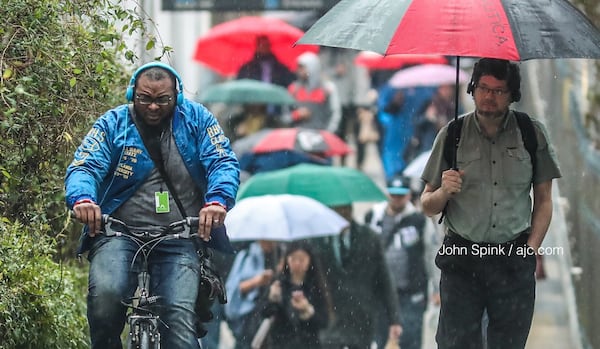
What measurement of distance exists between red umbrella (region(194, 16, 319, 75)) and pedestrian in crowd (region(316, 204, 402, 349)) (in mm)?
9193

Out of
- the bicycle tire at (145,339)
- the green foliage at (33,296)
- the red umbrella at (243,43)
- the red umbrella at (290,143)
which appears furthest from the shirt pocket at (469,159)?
the red umbrella at (243,43)

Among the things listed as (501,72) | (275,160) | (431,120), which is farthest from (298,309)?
(431,120)

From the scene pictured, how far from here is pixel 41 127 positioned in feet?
26.7

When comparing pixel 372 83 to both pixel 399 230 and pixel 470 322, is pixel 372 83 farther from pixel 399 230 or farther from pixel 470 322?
pixel 470 322

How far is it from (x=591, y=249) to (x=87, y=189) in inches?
276

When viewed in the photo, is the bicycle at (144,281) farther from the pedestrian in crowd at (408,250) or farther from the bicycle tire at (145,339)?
the pedestrian in crowd at (408,250)

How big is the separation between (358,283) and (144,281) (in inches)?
195

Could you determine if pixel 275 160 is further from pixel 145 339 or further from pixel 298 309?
pixel 145 339

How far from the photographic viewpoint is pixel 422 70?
21.9 m

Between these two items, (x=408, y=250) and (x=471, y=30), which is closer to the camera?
(x=471, y=30)

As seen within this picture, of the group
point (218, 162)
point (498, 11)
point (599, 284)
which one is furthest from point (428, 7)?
point (599, 284)

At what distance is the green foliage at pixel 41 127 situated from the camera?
25.7 ft

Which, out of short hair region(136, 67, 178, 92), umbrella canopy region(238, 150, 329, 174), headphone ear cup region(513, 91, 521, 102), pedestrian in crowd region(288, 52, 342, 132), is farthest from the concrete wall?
short hair region(136, 67, 178, 92)

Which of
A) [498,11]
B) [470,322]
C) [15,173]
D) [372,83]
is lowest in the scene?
[372,83]
